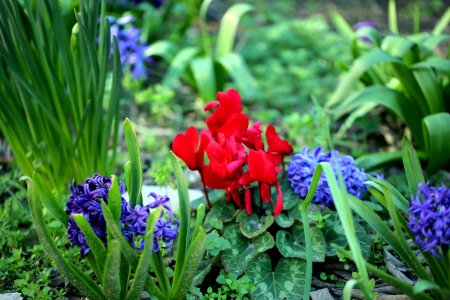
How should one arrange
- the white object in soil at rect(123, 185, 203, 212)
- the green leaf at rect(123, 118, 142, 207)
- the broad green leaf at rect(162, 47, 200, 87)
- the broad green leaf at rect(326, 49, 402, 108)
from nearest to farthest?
the green leaf at rect(123, 118, 142, 207), the white object in soil at rect(123, 185, 203, 212), the broad green leaf at rect(326, 49, 402, 108), the broad green leaf at rect(162, 47, 200, 87)

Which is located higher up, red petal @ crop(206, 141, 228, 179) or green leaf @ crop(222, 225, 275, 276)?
red petal @ crop(206, 141, 228, 179)

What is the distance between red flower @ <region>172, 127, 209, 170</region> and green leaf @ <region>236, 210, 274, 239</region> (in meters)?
0.25

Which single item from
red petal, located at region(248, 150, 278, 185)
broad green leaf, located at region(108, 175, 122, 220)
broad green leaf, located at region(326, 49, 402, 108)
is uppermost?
broad green leaf, located at region(326, 49, 402, 108)

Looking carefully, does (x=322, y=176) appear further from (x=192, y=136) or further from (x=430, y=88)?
(x=430, y=88)

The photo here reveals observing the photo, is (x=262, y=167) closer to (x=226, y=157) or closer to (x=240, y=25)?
(x=226, y=157)

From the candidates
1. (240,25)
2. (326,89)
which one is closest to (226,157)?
(326,89)

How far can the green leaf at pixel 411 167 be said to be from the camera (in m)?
1.65

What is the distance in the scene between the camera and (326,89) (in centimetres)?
346

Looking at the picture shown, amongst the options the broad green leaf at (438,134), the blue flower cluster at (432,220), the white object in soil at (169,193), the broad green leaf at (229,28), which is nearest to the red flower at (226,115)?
the white object in soil at (169,193)

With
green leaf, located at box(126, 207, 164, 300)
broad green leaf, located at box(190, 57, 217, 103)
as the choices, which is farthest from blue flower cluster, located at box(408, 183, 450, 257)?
broad green leaf, located at box(190, 57, 217, 103)

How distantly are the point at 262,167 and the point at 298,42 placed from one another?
244cm

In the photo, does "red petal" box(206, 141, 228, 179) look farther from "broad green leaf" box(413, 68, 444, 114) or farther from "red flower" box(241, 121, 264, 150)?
"broad green leaf" box(413, 68, 444, 114)

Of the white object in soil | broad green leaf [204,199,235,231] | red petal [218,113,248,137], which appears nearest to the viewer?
red petal [218,113,248,137]

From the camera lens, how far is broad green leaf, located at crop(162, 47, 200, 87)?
3070mm
